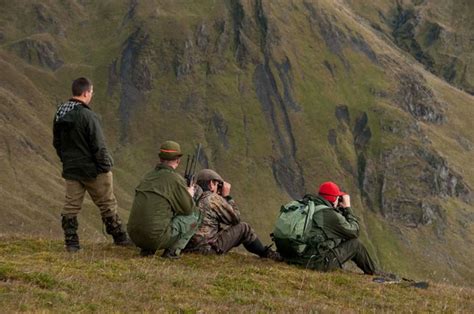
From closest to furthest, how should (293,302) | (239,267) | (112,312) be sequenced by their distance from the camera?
(112,312), (293,302), (239,267)

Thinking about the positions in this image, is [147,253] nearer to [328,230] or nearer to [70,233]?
[70,233]

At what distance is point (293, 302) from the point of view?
487 inches

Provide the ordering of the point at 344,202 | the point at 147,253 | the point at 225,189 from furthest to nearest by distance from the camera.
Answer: the point at 225,189, the point at 344,202, the point at 147,253

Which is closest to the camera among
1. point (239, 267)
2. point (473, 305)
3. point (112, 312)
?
point (112, 312)

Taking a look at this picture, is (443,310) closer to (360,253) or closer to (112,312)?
(360,253)

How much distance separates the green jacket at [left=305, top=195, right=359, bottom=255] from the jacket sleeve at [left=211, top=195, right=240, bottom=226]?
2141 millimetres

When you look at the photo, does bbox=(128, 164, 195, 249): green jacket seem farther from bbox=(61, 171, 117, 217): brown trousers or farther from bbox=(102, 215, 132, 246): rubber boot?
bbox=(102, 215, 132, 246): rubber boot

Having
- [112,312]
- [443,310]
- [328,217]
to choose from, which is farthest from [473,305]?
[112,312]

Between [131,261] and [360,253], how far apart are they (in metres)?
6.35

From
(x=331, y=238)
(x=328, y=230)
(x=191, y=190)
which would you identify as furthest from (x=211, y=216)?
(x=331, y=238)

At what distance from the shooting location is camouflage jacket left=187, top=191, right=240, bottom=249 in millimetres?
16844

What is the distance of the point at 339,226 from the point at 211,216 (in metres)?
3.47

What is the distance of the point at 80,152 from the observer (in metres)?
15.6

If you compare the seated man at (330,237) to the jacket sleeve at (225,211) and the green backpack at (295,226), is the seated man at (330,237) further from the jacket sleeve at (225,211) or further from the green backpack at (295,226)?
the jacket sleeve at (225,211)
